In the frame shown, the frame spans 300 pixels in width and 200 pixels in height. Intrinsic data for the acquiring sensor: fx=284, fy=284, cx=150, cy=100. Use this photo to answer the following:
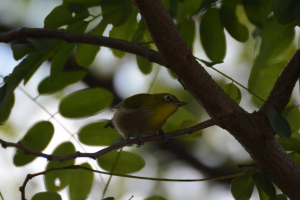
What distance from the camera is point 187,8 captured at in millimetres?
1622

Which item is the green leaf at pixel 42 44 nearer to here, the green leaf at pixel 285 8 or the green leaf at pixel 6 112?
the green leaf at pixel 6 112

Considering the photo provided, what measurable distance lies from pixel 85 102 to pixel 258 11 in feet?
3.62

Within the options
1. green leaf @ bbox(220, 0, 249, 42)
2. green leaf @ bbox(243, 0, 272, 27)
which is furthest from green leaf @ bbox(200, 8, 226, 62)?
green leaf @ bbox(243, 0, 272, 27)

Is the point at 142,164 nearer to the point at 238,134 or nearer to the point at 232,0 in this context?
the point at 238,134

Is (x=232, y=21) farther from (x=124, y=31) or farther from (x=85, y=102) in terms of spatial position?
(x=85, y=102)

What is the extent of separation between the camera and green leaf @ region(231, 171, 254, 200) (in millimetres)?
1386

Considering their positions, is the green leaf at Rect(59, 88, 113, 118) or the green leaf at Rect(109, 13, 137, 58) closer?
the green leaf at Rect(59, 88, 113, 118)

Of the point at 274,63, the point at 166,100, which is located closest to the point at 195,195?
the point at 166,100

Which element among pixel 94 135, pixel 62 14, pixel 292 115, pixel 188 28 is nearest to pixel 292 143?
pixel 292 115

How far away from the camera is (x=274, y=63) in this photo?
5.20ft

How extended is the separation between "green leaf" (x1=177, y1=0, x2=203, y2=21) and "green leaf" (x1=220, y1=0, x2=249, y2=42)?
0.48 ft

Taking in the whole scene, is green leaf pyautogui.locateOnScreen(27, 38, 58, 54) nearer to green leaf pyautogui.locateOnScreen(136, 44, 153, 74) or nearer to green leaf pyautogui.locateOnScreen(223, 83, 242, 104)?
green leaf pyautogui.locateOnScreen(136, 44, 153, 74)

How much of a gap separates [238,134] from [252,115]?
116mm

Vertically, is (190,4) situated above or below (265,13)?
above
